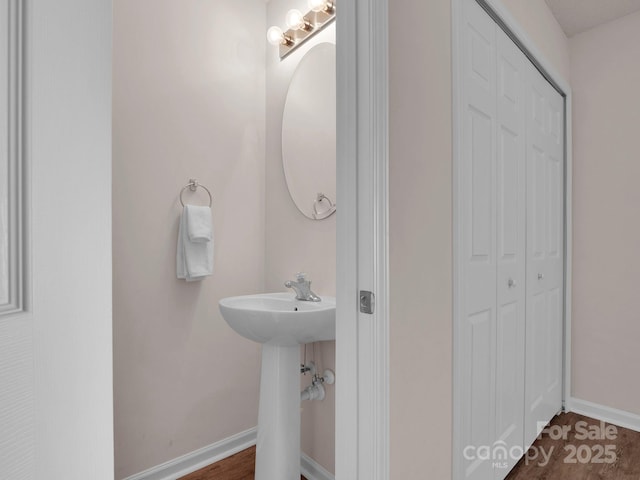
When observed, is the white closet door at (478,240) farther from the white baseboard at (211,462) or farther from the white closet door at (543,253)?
the white baseboard at (211,462)

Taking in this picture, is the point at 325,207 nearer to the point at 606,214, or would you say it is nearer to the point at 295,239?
the point at 295,239

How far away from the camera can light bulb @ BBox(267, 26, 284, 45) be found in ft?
6.38

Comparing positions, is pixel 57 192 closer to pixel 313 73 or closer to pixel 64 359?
pixel 64 359

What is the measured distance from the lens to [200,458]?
1.82 metres

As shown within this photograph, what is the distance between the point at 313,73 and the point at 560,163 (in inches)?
61.4

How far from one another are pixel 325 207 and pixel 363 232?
0.71m

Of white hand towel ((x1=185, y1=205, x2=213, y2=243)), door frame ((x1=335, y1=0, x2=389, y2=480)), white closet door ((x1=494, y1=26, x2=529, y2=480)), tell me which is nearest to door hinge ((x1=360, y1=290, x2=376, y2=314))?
door frame ((x1=335, y1=0, x2=389, y2=480))

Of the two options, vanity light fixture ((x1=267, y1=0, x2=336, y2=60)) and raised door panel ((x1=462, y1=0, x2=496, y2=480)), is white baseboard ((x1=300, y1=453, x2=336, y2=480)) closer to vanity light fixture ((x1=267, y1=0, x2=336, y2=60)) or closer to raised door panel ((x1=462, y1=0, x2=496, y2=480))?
raised door panel ((x1=462, y1=0, x2=496, y2=480))

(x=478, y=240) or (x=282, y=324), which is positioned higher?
(x=478, y=240)

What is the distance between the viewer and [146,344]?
1.68 metres

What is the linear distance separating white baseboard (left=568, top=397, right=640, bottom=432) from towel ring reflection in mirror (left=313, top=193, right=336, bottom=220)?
77.9 inches

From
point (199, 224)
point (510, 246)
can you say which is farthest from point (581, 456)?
point (199, 224)

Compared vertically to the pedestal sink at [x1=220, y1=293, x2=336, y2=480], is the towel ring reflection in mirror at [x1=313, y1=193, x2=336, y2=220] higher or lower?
higher

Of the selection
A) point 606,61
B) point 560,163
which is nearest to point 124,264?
point 560,163
